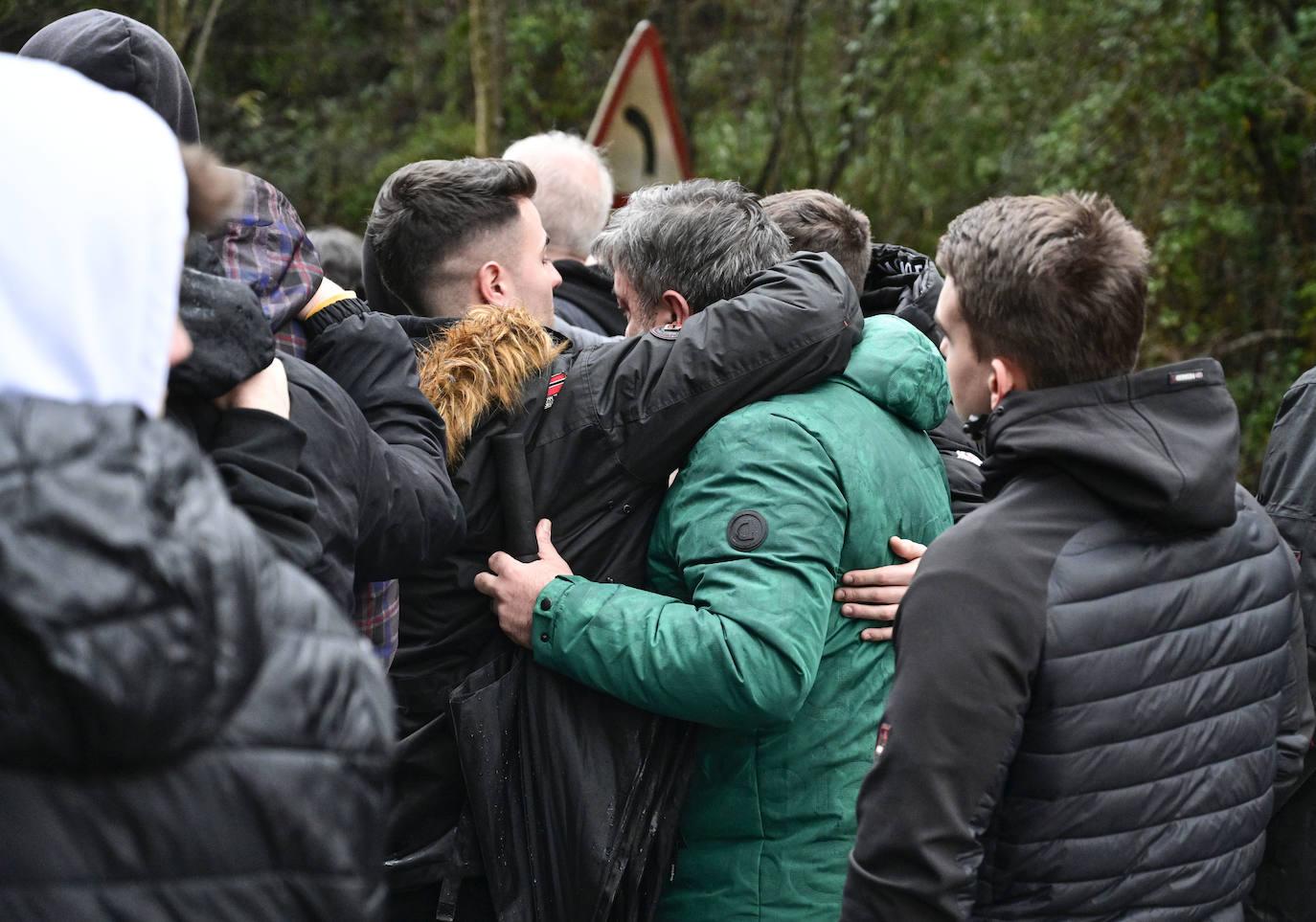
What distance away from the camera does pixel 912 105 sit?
1016 cm

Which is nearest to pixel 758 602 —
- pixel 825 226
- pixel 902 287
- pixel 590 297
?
pixel 825 226

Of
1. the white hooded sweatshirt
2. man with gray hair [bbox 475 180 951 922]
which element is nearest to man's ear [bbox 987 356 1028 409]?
man with gray hair [bbox 475 180 951 922]

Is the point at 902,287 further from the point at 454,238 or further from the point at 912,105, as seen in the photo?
the point at 912,105

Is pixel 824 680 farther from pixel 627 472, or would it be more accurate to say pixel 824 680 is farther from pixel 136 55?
pixel 136 55

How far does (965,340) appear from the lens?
2094 millimetres

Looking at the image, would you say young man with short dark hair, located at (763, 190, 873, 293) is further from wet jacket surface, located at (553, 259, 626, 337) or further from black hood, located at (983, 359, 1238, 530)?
black hood, located at (983, 359, 1238, 530)

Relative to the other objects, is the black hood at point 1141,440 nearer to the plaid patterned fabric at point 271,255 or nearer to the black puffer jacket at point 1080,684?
the black puffer jacket at point 1080,684

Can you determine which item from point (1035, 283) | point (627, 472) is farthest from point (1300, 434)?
point (627, 472)

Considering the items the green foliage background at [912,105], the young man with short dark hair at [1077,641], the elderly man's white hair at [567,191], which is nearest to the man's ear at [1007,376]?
the young man with short dark hair at [1077,641]

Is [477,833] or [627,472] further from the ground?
[627,472]

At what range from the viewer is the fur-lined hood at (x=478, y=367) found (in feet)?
8.08

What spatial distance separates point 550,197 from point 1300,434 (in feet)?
8.18

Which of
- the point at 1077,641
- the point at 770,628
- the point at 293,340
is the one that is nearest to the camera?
the point at 1077,641

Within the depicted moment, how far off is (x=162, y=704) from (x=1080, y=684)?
4.27ft
